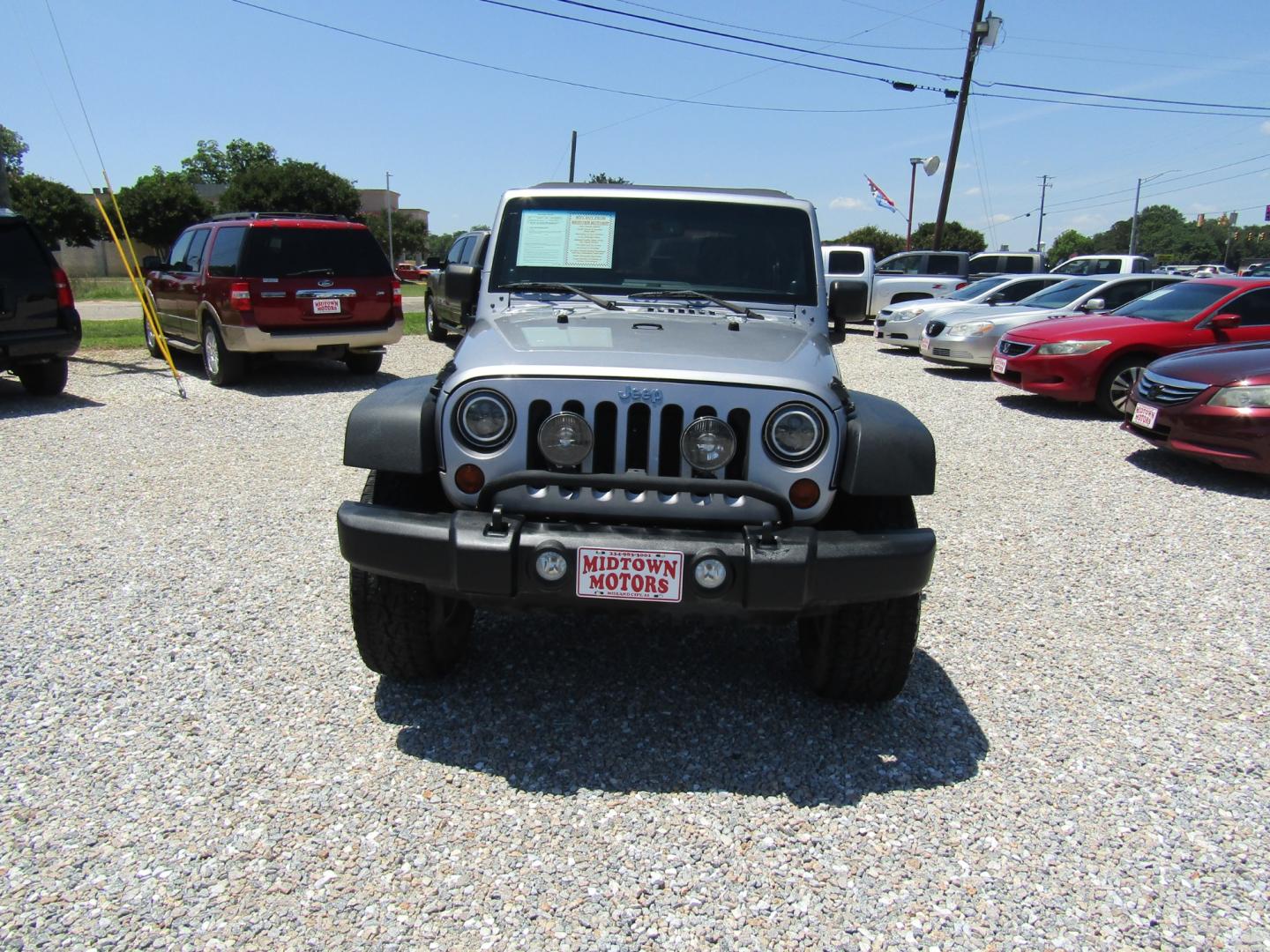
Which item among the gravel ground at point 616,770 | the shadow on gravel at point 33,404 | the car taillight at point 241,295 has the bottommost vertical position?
the gravel ground at point 616,770

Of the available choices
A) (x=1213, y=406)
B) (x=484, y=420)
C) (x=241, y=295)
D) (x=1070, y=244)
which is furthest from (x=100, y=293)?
(x=1070, y=244)

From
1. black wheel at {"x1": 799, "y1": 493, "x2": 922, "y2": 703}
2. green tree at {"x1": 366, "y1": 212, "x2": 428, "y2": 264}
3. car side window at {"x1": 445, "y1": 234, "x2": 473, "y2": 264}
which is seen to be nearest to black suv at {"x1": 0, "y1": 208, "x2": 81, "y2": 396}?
car side window at {"x1": 445, "y1": 234, "x2": 473, "y2": 264}

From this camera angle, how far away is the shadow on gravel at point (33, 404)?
8.76 metres

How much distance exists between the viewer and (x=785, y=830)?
262cm

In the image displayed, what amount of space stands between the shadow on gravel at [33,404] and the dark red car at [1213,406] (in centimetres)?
983

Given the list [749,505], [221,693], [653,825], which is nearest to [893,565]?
[749,505]

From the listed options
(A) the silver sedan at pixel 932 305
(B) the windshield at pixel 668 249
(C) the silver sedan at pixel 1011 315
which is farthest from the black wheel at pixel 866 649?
(A) the silver sedan at pixel 932 305

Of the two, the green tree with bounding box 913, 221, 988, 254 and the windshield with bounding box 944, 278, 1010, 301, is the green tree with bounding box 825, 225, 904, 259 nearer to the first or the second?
the green tree with bounding box 913, 221, 988, 254

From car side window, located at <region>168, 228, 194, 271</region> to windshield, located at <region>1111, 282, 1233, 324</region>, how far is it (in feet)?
36.4

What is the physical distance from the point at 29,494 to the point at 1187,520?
7.74m

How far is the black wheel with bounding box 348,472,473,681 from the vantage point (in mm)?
3043

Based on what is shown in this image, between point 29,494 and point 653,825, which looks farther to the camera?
point 29,494

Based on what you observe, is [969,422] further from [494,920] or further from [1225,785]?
[494,920]

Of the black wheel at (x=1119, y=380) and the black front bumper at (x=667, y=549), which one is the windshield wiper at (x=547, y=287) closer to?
the black front bumper at (x=667, y=549)
